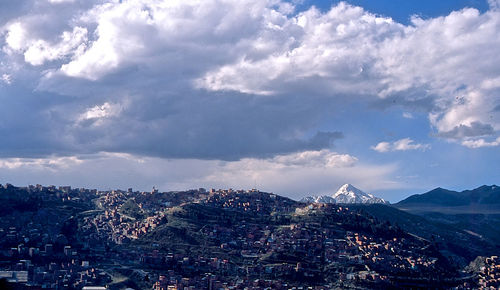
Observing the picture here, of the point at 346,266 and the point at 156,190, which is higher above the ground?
the point at 156,190

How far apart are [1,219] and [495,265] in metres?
102

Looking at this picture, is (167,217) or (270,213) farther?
(270,213)

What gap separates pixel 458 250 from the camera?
527 ft

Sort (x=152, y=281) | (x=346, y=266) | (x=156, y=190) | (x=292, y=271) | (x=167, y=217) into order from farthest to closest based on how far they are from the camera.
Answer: (x=156, y=190) < (x=167, y=217) < (x=346, y=266) < (x=292, y=271) < (x=152, y=281)

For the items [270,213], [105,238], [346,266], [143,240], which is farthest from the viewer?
[270,213]

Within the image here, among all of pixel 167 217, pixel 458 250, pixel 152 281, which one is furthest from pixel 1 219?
pixel 458 250

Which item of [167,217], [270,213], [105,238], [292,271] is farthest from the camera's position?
[270,213]

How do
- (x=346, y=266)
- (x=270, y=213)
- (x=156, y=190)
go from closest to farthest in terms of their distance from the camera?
(x=346, y=266), (x=270, y=213), (x=156, y=190)

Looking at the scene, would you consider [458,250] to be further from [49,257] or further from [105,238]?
[49,257]

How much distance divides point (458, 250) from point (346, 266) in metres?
66.2

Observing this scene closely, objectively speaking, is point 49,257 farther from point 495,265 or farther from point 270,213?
point 495,265

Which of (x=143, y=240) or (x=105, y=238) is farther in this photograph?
(x=105, y=238)

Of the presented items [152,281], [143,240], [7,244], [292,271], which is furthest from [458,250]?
[7,244]

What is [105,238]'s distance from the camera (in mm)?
123812
